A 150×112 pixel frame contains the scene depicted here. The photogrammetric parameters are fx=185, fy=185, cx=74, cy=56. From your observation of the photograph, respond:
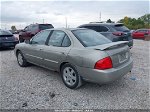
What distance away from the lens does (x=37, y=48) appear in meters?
5.75

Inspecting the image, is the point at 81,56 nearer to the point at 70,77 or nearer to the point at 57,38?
the point at 70,77

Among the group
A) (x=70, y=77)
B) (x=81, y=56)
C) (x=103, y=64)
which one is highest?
(x=81, y=56)

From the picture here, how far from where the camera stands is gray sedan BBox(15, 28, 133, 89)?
4004 millimetres

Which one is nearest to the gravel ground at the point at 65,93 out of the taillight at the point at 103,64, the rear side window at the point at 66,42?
the taillight at the point at 103,64

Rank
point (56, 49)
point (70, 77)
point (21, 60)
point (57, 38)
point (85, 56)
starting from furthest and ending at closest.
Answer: point (21, 60) < point (57, 38) < point (56, 49) < point (70, 77) < point (85, 56)

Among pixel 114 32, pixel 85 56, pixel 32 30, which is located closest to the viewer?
pixel 85 56

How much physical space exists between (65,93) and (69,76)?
1.52ft

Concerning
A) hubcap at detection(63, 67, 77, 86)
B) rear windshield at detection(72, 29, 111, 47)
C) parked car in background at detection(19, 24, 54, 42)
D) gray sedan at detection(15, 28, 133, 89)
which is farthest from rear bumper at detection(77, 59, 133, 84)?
parked car in background at detection(19, 24, 54, 42)

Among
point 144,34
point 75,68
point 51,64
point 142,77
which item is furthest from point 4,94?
point 144,34

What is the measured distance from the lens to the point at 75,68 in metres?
4.41

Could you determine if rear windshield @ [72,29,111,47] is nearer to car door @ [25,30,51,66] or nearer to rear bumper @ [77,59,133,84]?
rear bumper @ [77,59,133,84]

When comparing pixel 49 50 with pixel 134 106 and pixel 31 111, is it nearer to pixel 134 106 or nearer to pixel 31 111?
pixel 31 111

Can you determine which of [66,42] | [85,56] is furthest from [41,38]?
[85,56]

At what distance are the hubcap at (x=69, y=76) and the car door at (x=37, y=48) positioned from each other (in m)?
1.12
